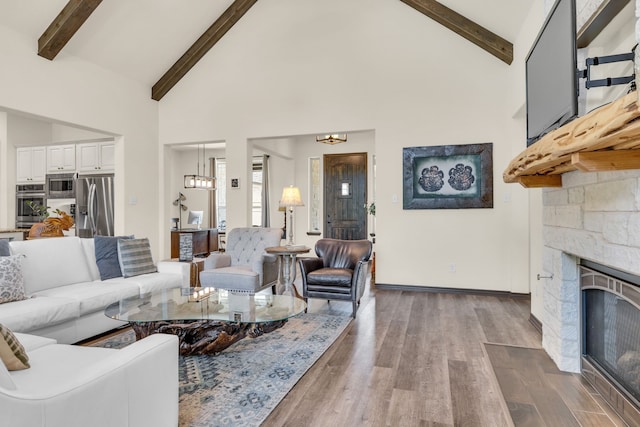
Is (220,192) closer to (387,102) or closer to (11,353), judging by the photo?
(387,102)

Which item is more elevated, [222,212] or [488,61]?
[488,61]

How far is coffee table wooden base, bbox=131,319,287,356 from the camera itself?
2.60 metres

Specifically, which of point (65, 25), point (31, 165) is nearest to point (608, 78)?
point (65, 25)

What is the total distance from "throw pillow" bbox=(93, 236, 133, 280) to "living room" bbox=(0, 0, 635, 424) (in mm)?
2119

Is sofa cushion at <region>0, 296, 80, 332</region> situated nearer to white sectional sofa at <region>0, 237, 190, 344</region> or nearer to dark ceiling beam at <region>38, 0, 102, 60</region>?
white sectional sofa at <region>0, 237, 190, 344</region>

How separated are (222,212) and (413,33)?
631 centimetres

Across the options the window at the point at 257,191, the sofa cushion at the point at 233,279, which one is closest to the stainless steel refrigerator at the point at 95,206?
the sofa cushion at the point at 233,279

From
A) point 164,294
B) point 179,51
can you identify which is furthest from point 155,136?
point 164,294

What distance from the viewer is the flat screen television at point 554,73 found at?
1.81 meters

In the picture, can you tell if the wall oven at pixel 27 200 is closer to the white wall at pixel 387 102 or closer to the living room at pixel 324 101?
the living room at pixel 324 101

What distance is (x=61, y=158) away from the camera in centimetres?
641

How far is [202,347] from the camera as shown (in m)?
2.61

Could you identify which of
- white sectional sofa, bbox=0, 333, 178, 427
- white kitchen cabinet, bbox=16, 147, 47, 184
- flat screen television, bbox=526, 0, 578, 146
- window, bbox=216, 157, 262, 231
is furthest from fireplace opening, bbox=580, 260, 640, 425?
white kitchen cabinet, bbox=16, 147, 47, 184

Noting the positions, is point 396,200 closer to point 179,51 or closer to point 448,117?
point 448,117
